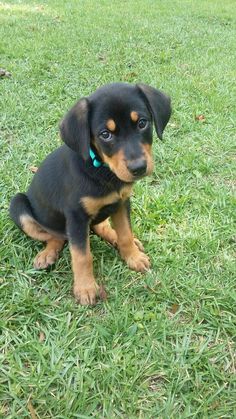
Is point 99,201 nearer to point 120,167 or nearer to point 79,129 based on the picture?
point 120,167

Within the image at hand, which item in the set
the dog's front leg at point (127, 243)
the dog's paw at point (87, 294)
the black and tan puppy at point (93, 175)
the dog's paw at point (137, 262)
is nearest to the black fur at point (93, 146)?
the black and tan puppy at point (93, 175)

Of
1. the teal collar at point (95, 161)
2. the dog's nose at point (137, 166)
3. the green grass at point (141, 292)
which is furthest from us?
the teal collar at point (95, 161)

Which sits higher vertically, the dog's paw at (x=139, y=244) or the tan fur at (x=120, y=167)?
the tan fur at (x=120, y=167)

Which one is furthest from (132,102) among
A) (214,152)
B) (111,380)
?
(214,152)

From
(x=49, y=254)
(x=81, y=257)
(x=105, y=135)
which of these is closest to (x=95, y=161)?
(x=105, y=135)

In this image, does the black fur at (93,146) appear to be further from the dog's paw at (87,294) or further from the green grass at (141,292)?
the green grass at (141,292)

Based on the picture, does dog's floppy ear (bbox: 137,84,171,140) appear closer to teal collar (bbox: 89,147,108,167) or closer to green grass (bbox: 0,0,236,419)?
teal collar (bbox: 89,147,108,167)

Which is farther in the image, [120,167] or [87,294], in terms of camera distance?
[87,294]

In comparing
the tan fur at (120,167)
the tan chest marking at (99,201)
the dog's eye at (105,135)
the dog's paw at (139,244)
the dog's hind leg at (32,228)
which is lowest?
the dog's paw at (139,244)
